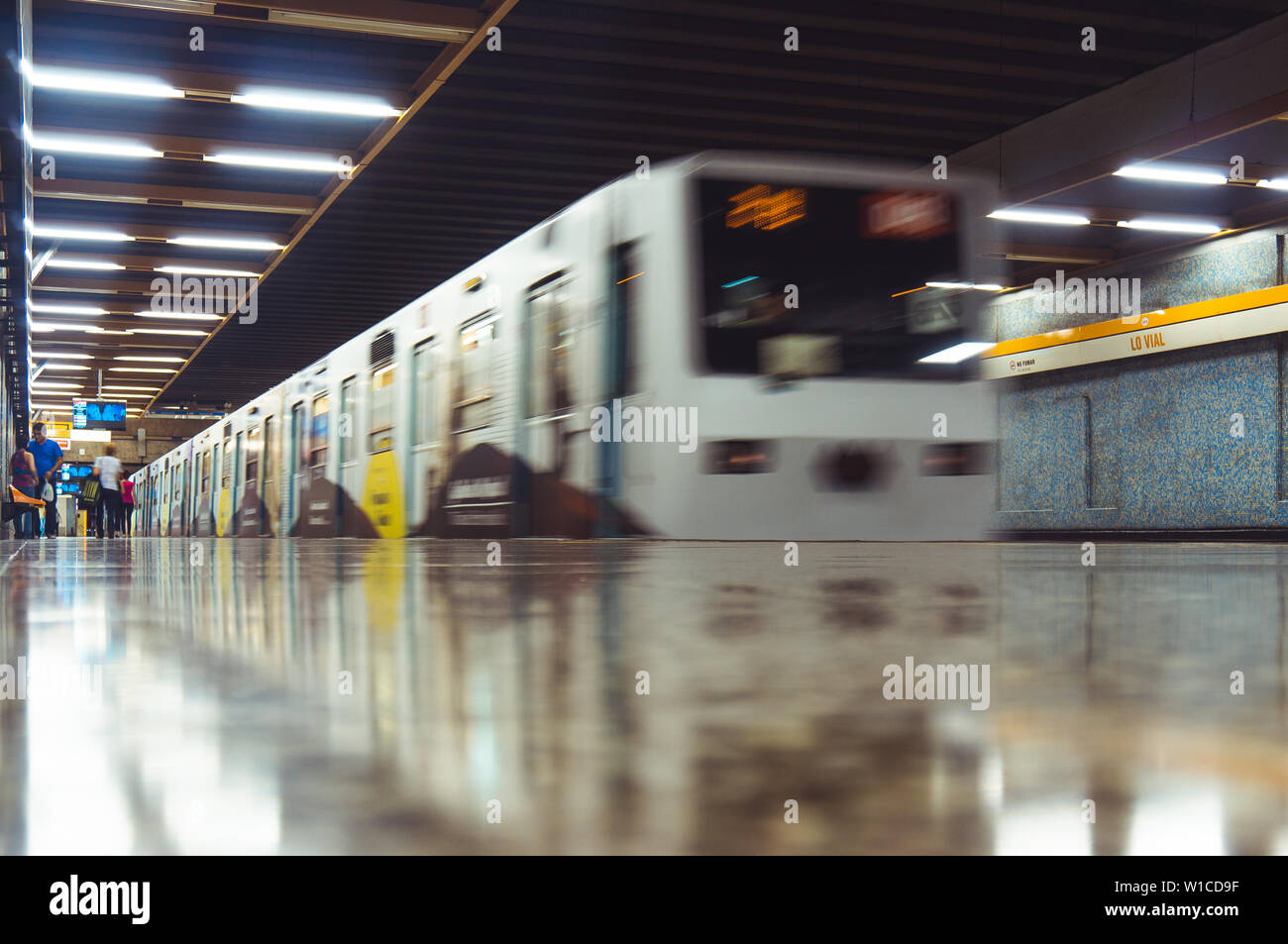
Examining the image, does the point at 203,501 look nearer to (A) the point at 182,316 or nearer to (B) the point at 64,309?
(A) the point at 182,316

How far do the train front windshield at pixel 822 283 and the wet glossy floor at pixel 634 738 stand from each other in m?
5.89

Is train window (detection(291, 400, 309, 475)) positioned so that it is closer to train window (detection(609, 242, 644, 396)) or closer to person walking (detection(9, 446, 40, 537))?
person walking (detection(9, 446, 40, 537))

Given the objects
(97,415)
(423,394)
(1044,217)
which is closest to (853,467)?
(423,394)

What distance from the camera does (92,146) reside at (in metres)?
12.9

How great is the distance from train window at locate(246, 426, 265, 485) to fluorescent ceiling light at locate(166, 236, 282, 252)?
2.81 metres

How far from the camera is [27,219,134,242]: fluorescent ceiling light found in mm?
16734

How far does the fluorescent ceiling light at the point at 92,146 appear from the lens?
41.1ft

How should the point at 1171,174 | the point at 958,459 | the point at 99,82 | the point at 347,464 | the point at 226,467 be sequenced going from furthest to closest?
the point at 226,467 < the point at 347,464 < the point at 1171,174 < the point at 99,82 < the point at 958,459

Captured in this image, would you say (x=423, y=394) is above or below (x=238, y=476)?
above

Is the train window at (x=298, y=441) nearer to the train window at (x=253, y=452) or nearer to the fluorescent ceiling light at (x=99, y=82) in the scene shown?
the train window at (x=253, y=452)

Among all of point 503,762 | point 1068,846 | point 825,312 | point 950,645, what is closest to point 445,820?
point 503,762

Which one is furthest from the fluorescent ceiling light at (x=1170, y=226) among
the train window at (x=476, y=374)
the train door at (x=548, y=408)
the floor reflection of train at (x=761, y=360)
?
the train door at (x=548, y=408)

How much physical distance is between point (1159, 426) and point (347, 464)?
36.4 ft
